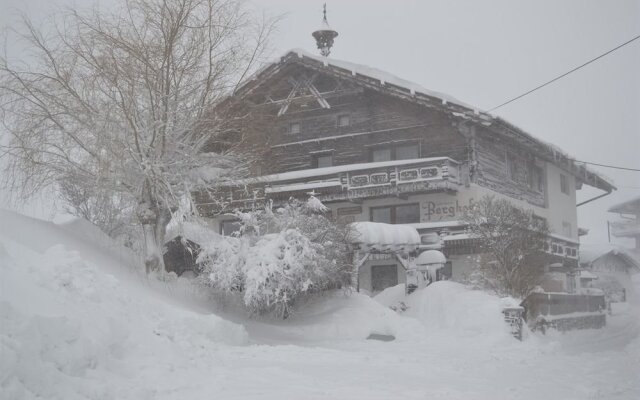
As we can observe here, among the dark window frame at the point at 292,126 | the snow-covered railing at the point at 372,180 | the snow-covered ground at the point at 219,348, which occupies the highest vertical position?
the dark window frame at the point at 292,126

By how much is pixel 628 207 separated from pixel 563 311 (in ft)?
79.9

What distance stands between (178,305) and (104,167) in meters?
3.39

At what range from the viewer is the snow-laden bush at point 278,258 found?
46.5ft

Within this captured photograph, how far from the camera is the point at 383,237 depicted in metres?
17.8

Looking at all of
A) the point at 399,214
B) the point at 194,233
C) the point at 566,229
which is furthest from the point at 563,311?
the point at 566,229

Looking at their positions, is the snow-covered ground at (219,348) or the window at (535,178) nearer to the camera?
the snow-covered ground at (219,348)

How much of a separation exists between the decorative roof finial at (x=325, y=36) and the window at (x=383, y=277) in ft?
39.2

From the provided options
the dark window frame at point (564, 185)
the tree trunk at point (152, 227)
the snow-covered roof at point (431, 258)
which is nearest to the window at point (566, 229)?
the dark window frame at point (564, 185)

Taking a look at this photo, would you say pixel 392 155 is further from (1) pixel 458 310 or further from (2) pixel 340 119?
(1) pixel 458 310

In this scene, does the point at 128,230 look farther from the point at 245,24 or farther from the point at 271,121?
the point at 245,24

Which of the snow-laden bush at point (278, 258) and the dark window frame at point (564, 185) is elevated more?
the dark window frame at point (564, 185)

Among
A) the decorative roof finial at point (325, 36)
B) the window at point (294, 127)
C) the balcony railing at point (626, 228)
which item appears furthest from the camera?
the balcony railing at point (626, 228)

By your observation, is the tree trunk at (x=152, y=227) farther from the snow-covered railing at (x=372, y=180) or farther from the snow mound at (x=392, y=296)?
the snow-covered railing at (x=372, y=180)

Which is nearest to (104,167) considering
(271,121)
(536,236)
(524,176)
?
(271,121)
